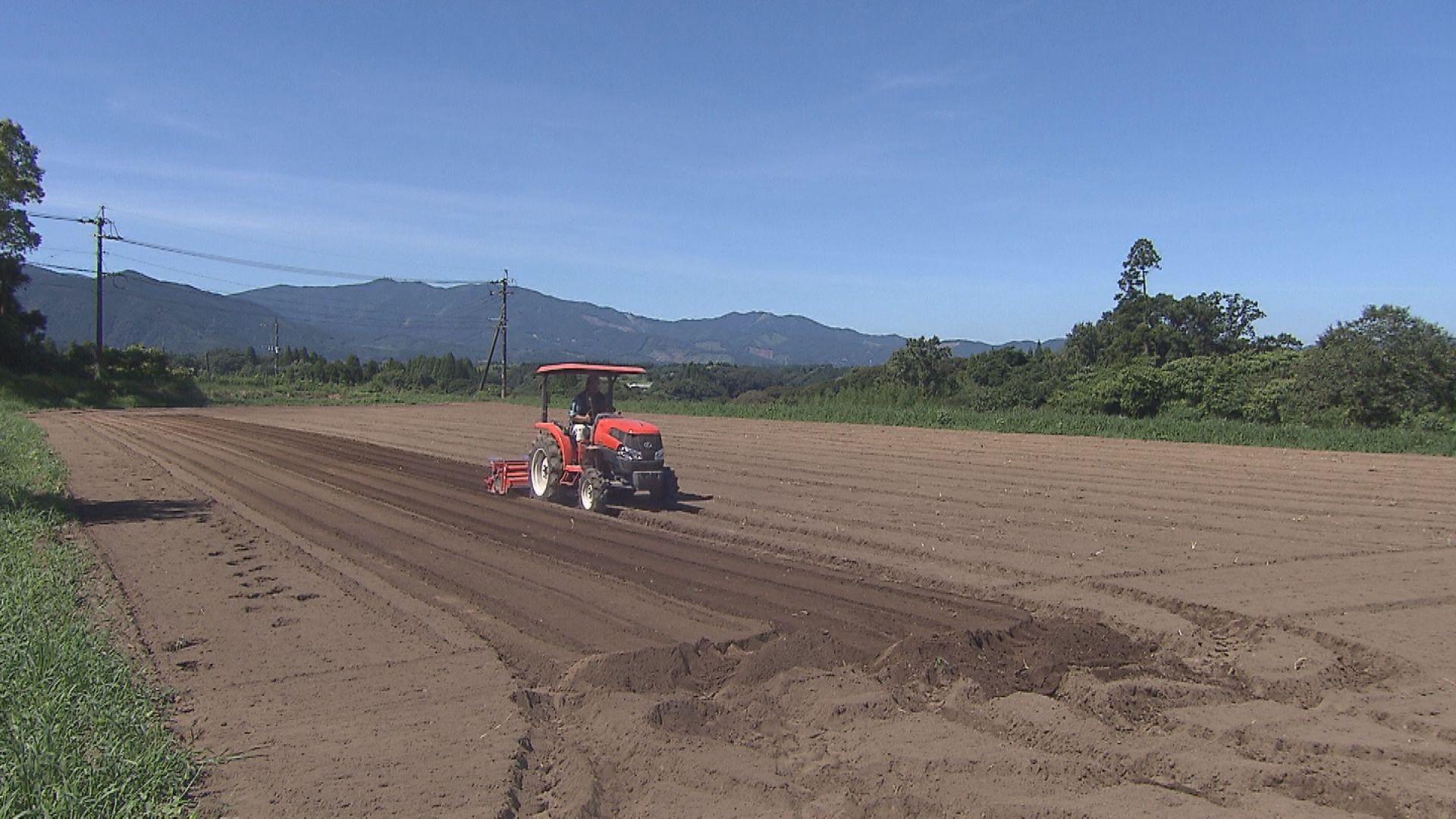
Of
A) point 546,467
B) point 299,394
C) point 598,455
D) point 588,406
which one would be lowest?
point 299,394

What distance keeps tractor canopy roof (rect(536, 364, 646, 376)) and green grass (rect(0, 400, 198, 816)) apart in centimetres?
643

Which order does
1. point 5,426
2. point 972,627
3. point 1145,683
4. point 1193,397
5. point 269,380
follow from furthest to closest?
point 269,380, point 1193,397, point 5,426, point 972,627, point 1145,683

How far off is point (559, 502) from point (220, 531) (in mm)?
4347

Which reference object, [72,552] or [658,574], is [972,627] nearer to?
[658,574]

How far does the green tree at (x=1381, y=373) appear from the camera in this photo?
3084 cm

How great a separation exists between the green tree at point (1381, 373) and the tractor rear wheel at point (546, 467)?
2710 centimetres

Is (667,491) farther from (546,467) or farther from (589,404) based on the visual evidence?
(546,467)

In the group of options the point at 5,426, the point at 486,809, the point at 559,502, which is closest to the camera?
the point at 486,809

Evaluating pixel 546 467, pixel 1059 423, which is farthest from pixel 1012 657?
pixel 1059 423

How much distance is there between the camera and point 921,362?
61844 mm

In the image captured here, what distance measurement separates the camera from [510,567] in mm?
9734

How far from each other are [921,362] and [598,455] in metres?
50.3

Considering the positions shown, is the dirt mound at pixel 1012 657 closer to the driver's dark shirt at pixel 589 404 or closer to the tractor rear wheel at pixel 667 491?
the tractor rear wheel at pixel 667 491

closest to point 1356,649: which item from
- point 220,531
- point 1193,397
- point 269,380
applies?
point 220,531
